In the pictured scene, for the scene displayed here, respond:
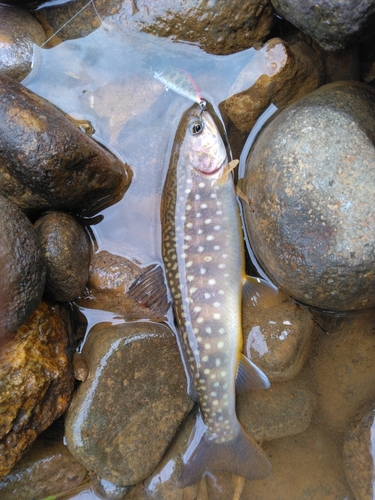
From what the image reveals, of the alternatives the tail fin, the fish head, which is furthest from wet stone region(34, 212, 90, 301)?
the tail fin

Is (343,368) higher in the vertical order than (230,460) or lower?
higher

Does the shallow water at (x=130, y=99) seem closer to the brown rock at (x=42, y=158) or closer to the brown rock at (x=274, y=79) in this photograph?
the brown rock at (x=274, y=79)

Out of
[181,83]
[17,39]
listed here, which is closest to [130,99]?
[181,83]

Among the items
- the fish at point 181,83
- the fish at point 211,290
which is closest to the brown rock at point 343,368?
the fish at point 211,290

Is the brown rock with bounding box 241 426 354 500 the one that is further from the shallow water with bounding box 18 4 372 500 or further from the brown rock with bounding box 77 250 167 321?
the brown rock with bounding box 77 250 167 321

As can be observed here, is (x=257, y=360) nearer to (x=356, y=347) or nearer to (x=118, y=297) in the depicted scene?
(x=356, y=347)

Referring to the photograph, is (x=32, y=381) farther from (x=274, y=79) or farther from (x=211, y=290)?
(x=274, y=79)
